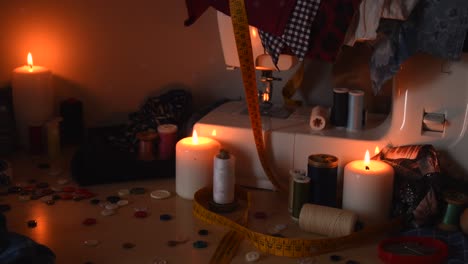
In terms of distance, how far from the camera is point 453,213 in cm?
171

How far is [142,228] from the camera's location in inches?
68.8

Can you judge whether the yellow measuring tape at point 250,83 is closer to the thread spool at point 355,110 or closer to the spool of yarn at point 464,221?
the thread spool at point 355,110

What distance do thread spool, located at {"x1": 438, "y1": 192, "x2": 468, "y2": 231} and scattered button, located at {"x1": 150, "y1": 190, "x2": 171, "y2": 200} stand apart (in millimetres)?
695

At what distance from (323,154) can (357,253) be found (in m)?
0.31

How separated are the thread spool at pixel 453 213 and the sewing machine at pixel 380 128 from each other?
0.13m

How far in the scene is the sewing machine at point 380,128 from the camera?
1.78 m

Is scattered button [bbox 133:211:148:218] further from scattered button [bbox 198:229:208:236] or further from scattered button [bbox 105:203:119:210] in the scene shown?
scattered button [bbox 198:229:208:236]

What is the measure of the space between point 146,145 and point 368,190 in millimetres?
651

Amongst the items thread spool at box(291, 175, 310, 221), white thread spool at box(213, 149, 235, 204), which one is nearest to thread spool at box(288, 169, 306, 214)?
thread spool at box(291, 175, 310, 221)

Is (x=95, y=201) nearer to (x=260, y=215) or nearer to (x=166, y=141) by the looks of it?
(x=166, y=141)

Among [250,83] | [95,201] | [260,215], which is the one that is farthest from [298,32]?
[95,201]

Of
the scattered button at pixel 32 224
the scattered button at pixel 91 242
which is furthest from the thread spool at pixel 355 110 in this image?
the scattered button at pixel 32 224

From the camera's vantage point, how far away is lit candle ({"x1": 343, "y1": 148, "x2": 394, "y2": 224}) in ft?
5.78

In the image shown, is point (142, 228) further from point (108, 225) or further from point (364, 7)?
point (364, 7)
